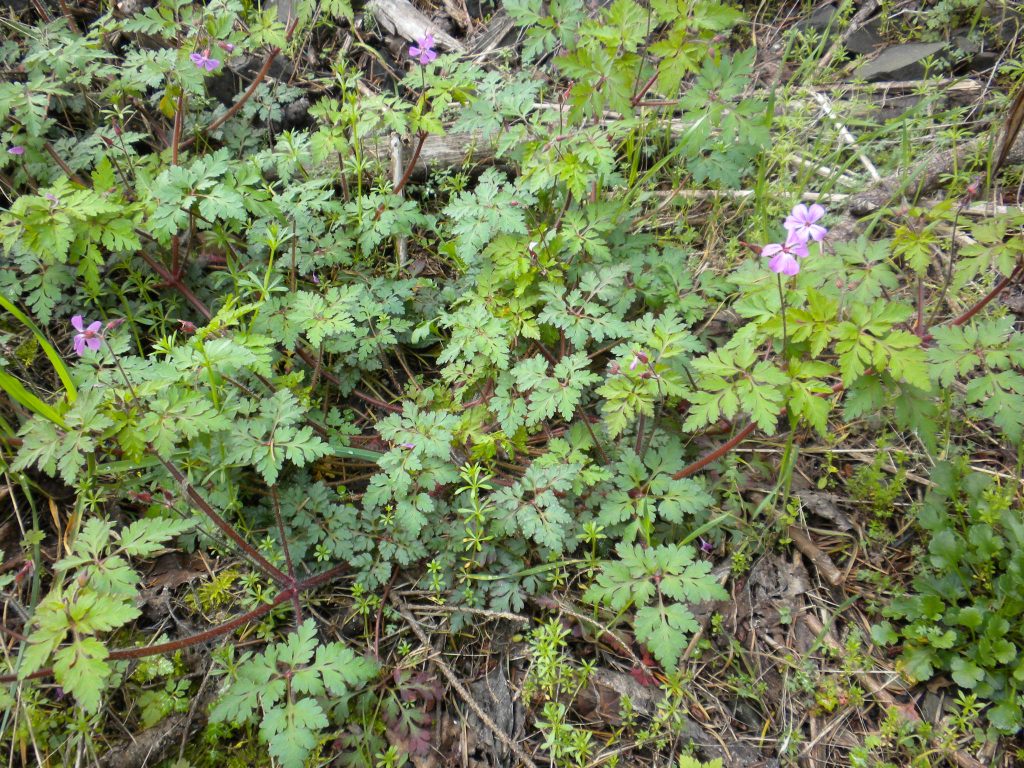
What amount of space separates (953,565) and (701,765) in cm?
135

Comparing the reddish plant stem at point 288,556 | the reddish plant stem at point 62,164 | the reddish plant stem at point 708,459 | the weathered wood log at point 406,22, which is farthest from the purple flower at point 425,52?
the reddish plant stem at point 708,459

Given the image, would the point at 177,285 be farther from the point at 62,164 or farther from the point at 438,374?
the point at 438,374

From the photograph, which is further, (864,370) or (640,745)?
(640,745)

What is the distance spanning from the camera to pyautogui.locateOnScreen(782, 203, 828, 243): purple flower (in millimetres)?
2195

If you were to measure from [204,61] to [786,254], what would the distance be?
10.1ft

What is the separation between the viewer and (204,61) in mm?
3389

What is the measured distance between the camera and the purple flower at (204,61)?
336cm

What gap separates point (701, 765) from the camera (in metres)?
2.27

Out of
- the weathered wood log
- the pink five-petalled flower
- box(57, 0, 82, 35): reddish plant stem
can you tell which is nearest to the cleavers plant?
the pink five-petalled flower

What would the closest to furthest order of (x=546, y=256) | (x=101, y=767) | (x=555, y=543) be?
(x=101, y=767), (x=555, y=543), (x=546, y=256)

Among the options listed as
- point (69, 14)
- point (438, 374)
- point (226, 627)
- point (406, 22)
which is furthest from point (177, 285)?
point (406, 22)

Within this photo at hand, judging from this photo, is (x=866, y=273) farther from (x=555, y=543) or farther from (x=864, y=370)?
(x=555, y=543)

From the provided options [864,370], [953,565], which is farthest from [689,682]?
[864,370]

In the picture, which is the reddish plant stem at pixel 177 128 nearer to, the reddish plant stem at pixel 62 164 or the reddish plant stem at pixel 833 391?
the reddish plant stem at pixel 62 164
